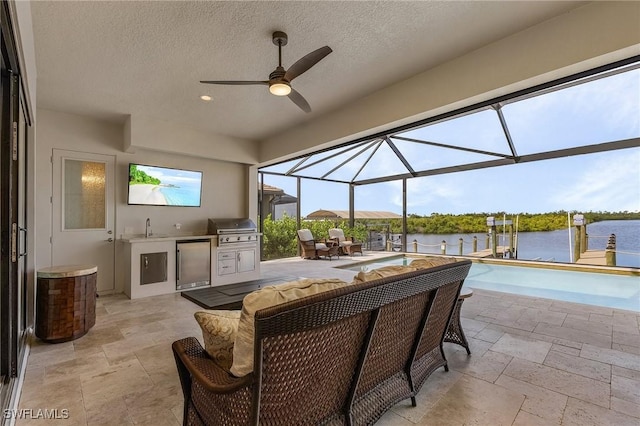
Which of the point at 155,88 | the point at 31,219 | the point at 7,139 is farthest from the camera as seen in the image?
the point at 155,88

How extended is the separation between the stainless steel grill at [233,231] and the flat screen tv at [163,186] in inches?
23.5

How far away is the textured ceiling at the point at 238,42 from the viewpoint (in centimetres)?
231

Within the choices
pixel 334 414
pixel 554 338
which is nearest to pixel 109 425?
pixel 334 414

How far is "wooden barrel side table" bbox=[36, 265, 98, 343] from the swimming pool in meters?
5.33

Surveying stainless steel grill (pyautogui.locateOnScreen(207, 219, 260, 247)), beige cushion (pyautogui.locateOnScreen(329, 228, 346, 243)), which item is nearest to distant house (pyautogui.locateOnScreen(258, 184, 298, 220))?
beige cushion (pyautogui.locateOnScreen(329, 228, 346, 243))

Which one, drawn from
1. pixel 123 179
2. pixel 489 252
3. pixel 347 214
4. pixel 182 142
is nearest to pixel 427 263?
pixel 182 142

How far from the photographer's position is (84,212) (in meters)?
4.54

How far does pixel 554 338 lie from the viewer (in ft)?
9.66

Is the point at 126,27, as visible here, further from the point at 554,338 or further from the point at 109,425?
the point at 554,338

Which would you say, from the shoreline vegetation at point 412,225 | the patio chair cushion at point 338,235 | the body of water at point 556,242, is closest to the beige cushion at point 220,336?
the shoreline vegetation at point 412,225

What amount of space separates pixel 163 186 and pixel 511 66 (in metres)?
5.18

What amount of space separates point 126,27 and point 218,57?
773 mm

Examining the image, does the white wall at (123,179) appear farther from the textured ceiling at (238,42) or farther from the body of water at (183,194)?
the textured ceiling at (238,42)

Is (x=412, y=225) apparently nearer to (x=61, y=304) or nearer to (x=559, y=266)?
(x=559, y=266)
